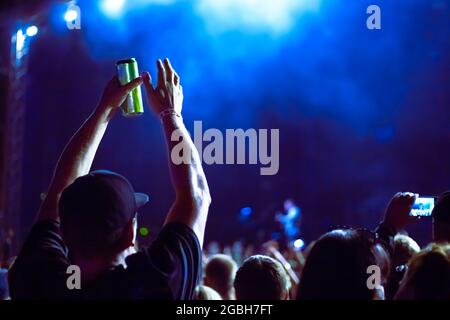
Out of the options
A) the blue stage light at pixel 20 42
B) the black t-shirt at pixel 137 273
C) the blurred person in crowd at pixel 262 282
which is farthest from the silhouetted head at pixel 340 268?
the blue stage light at pixel 20 42

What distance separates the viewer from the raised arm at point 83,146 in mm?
1550

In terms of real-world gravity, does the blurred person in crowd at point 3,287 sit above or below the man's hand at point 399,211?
below

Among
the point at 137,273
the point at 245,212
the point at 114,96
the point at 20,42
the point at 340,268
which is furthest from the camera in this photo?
the point at 245,212

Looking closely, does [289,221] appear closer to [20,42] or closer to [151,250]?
[20,42]

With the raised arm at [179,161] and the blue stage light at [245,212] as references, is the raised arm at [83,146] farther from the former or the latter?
the blue stage light at [245,212]

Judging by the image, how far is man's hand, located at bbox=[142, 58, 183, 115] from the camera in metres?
1.49

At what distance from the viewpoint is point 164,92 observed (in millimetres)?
1506

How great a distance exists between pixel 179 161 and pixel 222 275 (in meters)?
1.67

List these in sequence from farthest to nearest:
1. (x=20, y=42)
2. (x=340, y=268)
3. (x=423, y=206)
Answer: (x=20, y=42) < (x=423, y=206) < (x=340, y=268)

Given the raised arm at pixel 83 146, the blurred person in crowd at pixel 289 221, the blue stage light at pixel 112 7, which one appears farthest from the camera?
the blurred person in crowd at pixel 289 221

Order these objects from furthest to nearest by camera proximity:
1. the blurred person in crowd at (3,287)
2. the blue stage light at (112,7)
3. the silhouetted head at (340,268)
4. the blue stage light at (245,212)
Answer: the blue stage light at (245,212)
the blue stage light at (112,7)
the blurred person in crowd at (3,287)
the silhouetted head at (340,268)

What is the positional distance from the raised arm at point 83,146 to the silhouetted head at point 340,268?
68 centimetres

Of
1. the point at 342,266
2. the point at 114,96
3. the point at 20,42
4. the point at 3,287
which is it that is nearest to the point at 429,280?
the point at 342,266
